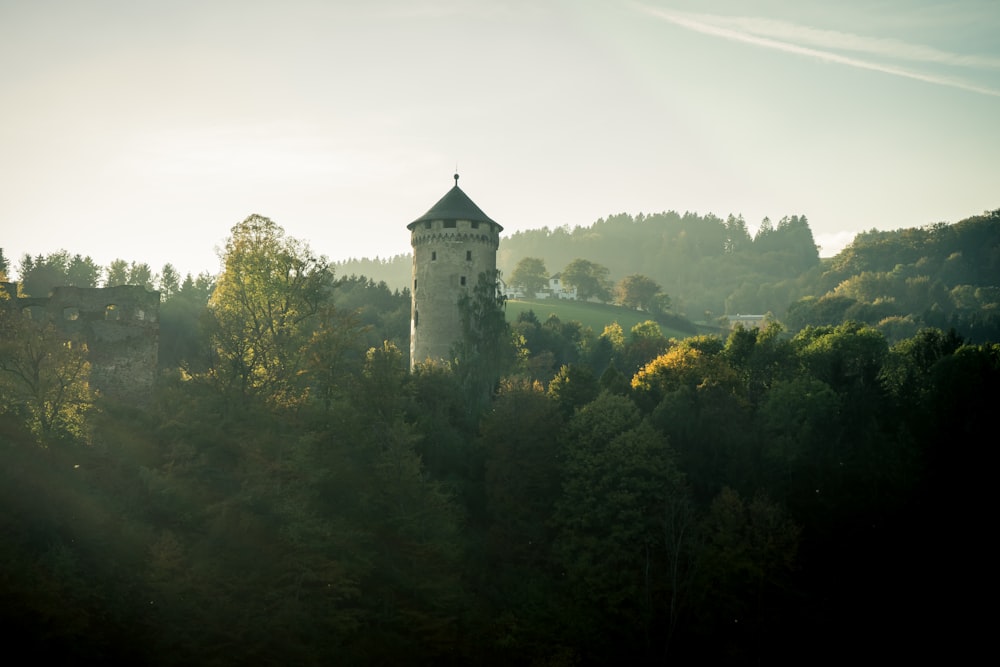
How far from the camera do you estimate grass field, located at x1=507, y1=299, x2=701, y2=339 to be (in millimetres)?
94062

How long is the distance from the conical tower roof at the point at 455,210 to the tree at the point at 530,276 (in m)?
74.7

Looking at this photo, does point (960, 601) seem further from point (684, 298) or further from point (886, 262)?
point (684, 298)

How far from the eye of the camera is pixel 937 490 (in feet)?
113

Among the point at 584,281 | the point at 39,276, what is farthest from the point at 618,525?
the point at 584,281

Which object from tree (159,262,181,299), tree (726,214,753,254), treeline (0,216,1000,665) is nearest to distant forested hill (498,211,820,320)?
tree (726,214,753,254)

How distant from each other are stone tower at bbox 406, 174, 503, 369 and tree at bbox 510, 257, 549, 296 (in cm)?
7592

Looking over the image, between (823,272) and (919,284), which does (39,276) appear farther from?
(823,272)

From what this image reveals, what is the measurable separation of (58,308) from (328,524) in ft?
56.1

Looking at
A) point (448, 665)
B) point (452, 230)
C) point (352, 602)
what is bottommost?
point (448, 665)

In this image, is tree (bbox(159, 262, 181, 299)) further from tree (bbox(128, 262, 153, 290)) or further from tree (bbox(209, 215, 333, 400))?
tree (bbox(209, 215, 333, 400))

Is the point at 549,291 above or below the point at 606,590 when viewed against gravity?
above

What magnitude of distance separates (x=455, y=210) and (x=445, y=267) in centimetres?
331

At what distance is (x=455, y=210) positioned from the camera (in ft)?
143

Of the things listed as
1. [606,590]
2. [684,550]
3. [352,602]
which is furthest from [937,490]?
[352,602]
